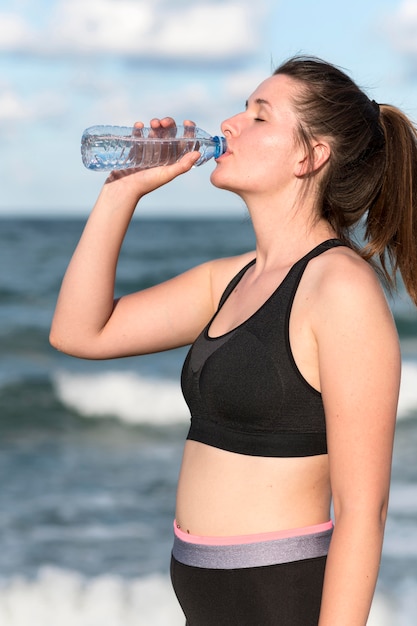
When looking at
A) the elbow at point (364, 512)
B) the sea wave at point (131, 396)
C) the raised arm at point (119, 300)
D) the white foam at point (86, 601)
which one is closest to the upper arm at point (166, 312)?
the raised arm at point (119, 300)

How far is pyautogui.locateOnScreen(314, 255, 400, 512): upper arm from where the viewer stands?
2.09m

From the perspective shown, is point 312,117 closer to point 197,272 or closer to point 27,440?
point 197,272

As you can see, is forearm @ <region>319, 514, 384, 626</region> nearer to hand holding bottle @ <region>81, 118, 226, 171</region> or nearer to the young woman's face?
the young woman's face

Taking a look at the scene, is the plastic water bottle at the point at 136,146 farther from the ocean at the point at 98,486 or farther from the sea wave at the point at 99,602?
the sea wave at the point at 99,602

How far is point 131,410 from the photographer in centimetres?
1117

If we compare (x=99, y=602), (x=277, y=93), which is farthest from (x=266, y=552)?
(x=99, y=602)

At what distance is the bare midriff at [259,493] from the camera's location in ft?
7.30

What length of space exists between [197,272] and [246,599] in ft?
2.99

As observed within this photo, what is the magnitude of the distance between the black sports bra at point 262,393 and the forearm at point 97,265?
0.52 metres

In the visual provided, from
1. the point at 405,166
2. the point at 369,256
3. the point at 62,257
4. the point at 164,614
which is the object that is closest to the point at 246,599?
the point at 369,256

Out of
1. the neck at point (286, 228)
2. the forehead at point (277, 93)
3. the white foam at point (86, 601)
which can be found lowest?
the white foam at point (86, 601)

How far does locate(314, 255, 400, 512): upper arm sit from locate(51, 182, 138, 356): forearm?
2.65 feet

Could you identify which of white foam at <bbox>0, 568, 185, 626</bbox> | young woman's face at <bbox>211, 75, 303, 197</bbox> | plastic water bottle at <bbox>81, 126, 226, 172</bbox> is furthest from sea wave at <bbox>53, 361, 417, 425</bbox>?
young woman's face at <bbox>211, 75, 303, 197</bbox>

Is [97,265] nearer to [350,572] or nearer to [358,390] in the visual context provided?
[358,390]
